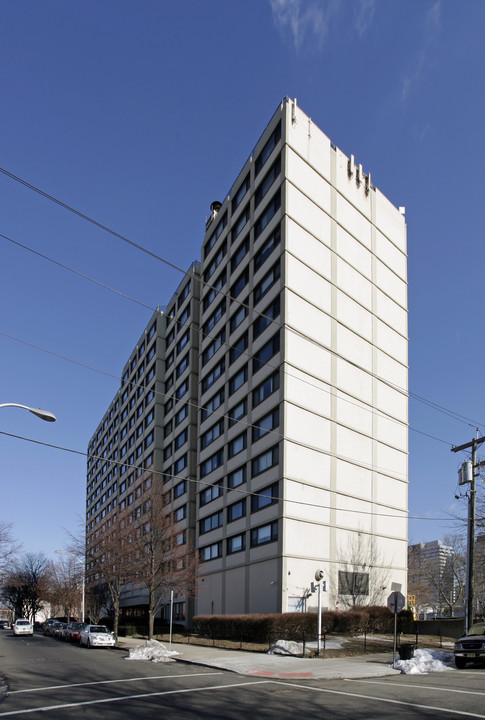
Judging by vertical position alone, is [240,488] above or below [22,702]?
above

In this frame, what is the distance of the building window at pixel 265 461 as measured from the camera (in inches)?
1657

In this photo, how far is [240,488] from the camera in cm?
4775

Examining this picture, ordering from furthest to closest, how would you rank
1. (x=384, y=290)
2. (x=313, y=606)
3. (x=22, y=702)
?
1. (x=384, y=290)
2. (x=313, y=606)
3. (x=22, y=702)

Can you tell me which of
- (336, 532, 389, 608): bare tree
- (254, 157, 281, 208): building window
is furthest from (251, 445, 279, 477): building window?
(254, 157, 281, 208): building window

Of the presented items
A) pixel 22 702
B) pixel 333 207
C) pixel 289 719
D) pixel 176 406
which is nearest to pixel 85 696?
pixel 22 702

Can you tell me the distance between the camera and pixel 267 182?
49000 mm

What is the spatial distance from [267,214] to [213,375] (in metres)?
16.0

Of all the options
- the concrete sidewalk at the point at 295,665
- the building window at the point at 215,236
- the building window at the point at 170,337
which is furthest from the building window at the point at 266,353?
the building window at the point at 170,337

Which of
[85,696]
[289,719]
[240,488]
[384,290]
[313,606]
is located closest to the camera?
[289,719]

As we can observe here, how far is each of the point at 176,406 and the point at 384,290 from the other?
26.2 m

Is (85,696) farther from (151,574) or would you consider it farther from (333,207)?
(333,207)

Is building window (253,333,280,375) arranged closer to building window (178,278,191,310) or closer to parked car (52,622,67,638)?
building window (178,278,191,310)

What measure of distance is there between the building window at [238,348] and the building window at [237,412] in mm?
4009

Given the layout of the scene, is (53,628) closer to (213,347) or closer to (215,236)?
(213,347)
